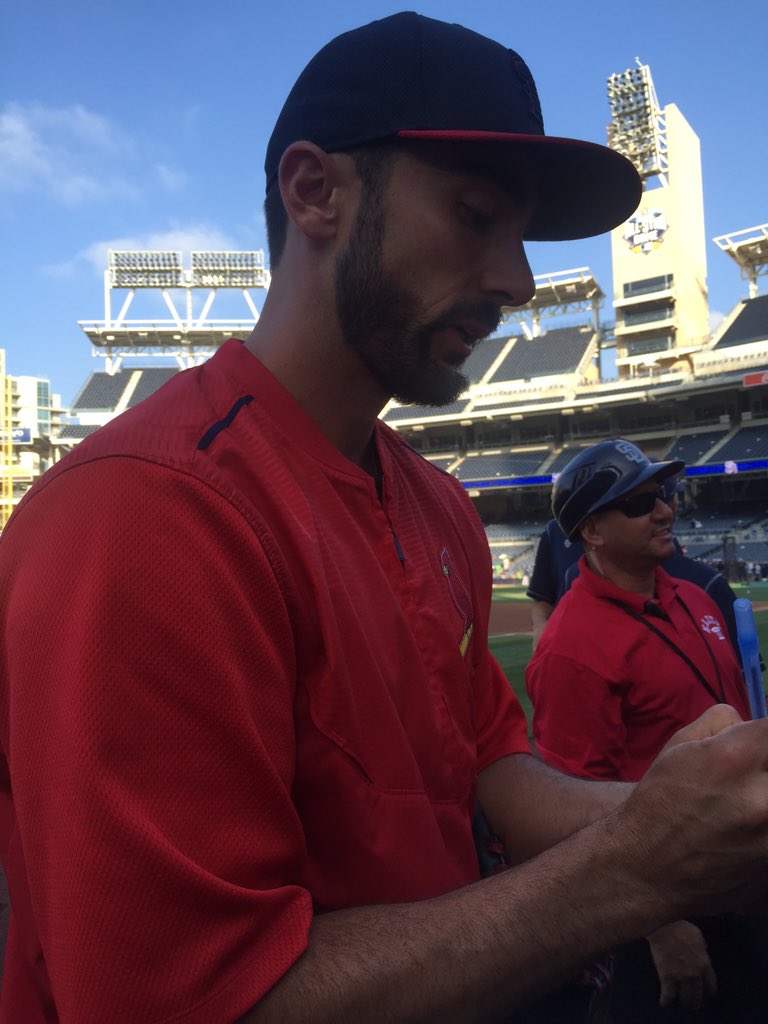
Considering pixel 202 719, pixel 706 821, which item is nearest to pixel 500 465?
pixel 706 821

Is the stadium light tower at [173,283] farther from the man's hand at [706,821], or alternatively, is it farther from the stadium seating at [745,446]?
the man's hand at [706,821]

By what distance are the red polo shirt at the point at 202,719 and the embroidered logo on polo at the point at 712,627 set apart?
201 centimetres

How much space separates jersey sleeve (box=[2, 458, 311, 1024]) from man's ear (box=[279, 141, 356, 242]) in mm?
648

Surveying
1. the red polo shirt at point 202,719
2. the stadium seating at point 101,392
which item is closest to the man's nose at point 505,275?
the red polo shirt at point 202,719

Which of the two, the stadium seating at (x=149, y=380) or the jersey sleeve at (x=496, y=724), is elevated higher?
the stadium seating at (x=149, y=380)

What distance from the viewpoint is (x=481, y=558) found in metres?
1.80

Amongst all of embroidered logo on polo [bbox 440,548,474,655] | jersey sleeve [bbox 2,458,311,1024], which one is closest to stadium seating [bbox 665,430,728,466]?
embroidered logo on polo [bbox 440,548,474,655]

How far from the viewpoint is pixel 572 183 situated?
1.59 meters

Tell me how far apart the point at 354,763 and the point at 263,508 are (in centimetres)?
37

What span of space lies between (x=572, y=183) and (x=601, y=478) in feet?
6.39

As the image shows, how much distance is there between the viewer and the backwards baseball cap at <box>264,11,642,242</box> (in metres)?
1.29

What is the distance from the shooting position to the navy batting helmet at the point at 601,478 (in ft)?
10.9

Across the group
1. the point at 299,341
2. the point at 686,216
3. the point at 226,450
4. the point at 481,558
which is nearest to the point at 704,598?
the point at 481,558

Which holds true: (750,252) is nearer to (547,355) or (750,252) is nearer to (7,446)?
(547,355)
